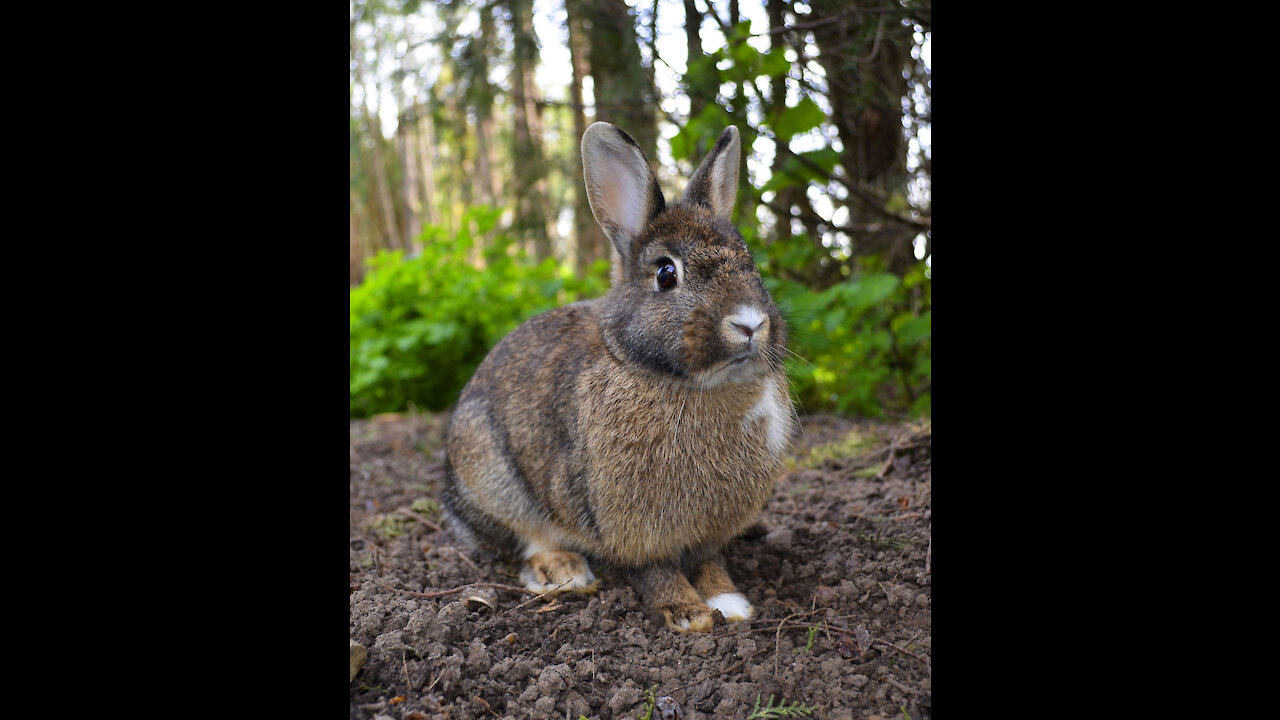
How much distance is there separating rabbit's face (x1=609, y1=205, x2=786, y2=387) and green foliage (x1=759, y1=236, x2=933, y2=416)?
4.93 ft

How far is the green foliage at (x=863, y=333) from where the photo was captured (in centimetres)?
399

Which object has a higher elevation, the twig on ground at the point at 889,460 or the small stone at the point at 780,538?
the twig on ground at the point at 889,460

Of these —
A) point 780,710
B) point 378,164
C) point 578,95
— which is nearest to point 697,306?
point 780,710

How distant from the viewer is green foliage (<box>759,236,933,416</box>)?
3.99 meters

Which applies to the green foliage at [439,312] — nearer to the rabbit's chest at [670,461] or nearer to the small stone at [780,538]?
the small stone at [780,538]

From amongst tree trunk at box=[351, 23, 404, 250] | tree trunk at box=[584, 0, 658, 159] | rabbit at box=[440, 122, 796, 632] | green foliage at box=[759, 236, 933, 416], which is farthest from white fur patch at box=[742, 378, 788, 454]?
tree trunk at box=[351, 23, 404, 250]

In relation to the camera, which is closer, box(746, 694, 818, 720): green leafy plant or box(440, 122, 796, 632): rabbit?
box(746, 694, 818, 720): green leafy plant

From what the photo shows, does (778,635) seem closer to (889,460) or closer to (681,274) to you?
(681,274)

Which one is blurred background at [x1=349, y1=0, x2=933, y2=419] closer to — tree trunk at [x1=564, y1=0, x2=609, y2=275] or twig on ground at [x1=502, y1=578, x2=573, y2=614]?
tree trunk at [x1=564, y1=0, x2=609, y2=275]

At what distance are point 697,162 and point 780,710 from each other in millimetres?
2990

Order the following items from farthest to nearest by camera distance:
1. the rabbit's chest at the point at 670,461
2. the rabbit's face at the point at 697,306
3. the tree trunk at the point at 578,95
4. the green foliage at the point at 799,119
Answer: the tree trunk at the point at 578,95 < the green foliage at the point at 799,119 < the rabbit's chest at the point at 670,461 < the rabbit's face at the point at 697,306

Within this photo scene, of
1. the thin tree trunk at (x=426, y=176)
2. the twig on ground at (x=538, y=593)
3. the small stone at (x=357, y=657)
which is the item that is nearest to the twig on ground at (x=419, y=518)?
the twig on ground at (x=538, y=593)

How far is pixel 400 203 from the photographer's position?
42.9ft

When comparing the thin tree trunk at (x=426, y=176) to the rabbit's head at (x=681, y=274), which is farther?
the thin tree trunk at (x=426, y=176)
